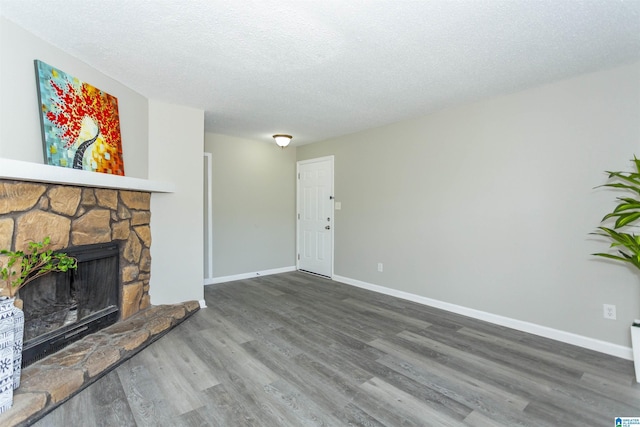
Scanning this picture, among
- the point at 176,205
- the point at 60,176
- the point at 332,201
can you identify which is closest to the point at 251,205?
the point at 332,201

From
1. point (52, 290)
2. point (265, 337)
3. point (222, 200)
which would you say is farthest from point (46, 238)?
point (222, 200)

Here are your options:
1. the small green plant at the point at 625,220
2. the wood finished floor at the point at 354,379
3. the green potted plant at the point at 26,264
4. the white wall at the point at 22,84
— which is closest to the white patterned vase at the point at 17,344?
the green potted plant at the point at 26,264

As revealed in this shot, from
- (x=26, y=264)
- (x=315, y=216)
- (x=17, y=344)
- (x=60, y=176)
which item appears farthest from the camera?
(x=315, y=216)

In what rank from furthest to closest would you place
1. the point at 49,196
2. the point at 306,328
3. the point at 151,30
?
1. the point at 306,328
2. the point at 49,196
3. the point at 151,30

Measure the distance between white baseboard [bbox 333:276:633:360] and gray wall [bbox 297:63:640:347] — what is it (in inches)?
1.9

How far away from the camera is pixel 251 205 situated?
523 centimetres

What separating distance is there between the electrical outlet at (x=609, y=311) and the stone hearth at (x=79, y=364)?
13.0 feet

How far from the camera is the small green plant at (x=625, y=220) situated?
7.30 feet

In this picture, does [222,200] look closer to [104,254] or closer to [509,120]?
[104,254]

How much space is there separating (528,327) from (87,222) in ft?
13.8

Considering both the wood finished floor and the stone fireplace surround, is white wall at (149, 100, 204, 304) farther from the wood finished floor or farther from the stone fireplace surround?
the wood finished floor

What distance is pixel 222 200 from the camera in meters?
4.86

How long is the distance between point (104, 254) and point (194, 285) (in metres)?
1.11

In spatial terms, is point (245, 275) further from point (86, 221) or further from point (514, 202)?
point (514, 202)
